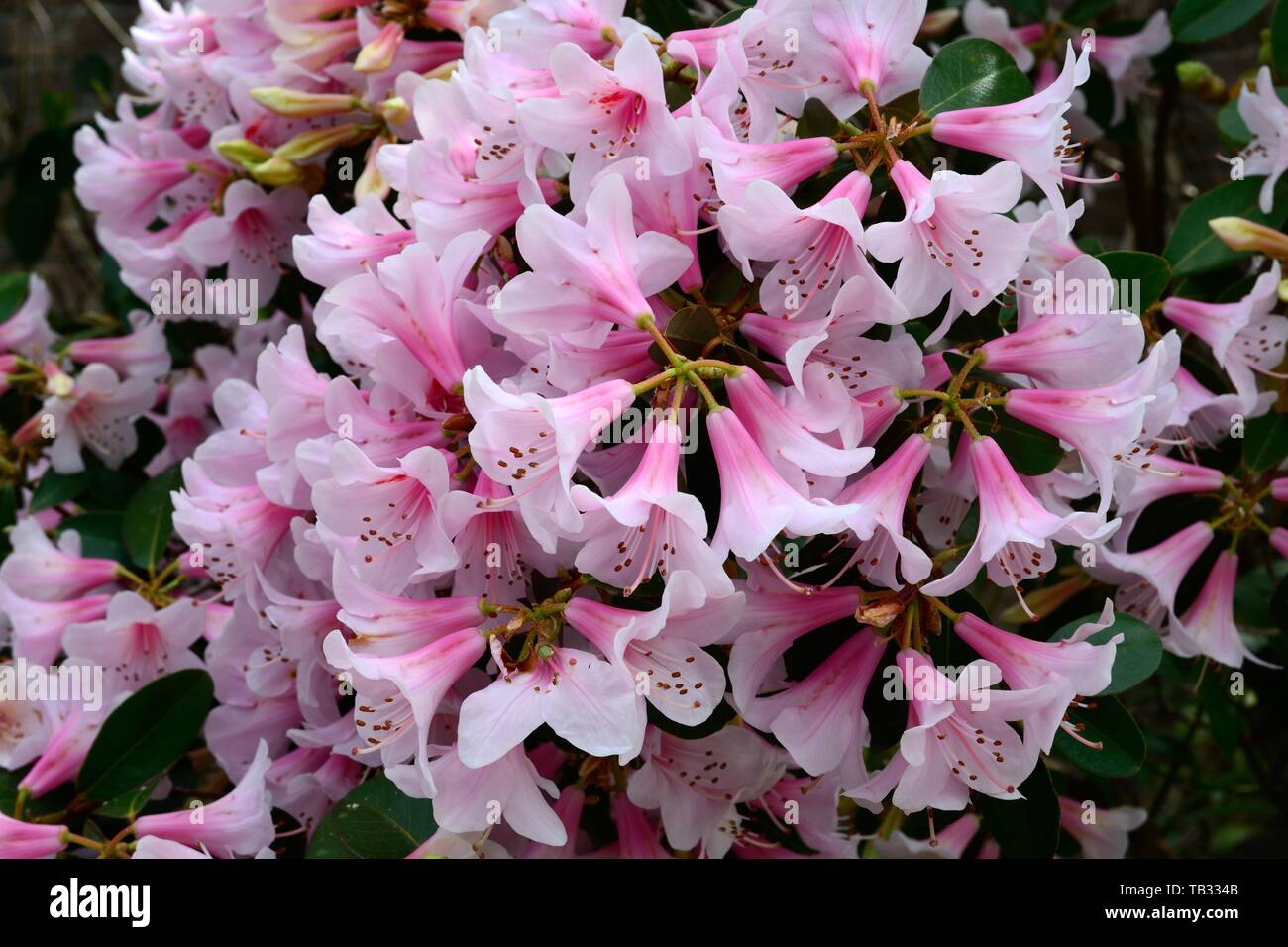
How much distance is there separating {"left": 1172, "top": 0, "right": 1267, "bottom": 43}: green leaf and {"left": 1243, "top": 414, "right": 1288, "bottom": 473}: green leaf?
0.49 m

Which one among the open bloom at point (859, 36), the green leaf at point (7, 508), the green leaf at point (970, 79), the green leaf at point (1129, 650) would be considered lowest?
the green leaf at point (7, 508)

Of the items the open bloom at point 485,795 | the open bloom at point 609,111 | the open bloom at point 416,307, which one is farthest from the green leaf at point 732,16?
the open bloom at point 485,795

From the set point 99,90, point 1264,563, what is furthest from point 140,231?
point 1264,563

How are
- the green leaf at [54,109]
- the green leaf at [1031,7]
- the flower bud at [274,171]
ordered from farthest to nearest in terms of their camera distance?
the green leaf at [54,109], the green leaf at [1031,7], the flower bud at [274,171]

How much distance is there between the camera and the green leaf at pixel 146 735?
114cm

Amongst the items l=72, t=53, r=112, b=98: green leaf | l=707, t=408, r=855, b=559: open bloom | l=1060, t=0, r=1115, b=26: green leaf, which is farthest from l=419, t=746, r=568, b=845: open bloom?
l=72, t=53, r=112, b=98: green leaf

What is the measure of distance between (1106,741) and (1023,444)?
254mm

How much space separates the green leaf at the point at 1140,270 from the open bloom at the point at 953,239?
12.2 inches

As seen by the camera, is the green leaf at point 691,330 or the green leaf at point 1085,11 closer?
the green leaf at point 691,330

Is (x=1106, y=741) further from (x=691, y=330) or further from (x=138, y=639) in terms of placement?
(x=138, y=639)

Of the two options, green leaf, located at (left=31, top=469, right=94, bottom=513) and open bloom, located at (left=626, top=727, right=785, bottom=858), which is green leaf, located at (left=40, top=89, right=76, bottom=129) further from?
open bloom, located at (left=626, top=727, right=785, bottom=858)

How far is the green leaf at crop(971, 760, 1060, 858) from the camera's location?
0.98 metres

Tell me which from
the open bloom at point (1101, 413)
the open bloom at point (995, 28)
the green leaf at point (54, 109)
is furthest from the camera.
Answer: the green leaf at point (54, 109)

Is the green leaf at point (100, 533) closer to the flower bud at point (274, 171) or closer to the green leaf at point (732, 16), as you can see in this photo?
the flower bud at point (274, 171)
